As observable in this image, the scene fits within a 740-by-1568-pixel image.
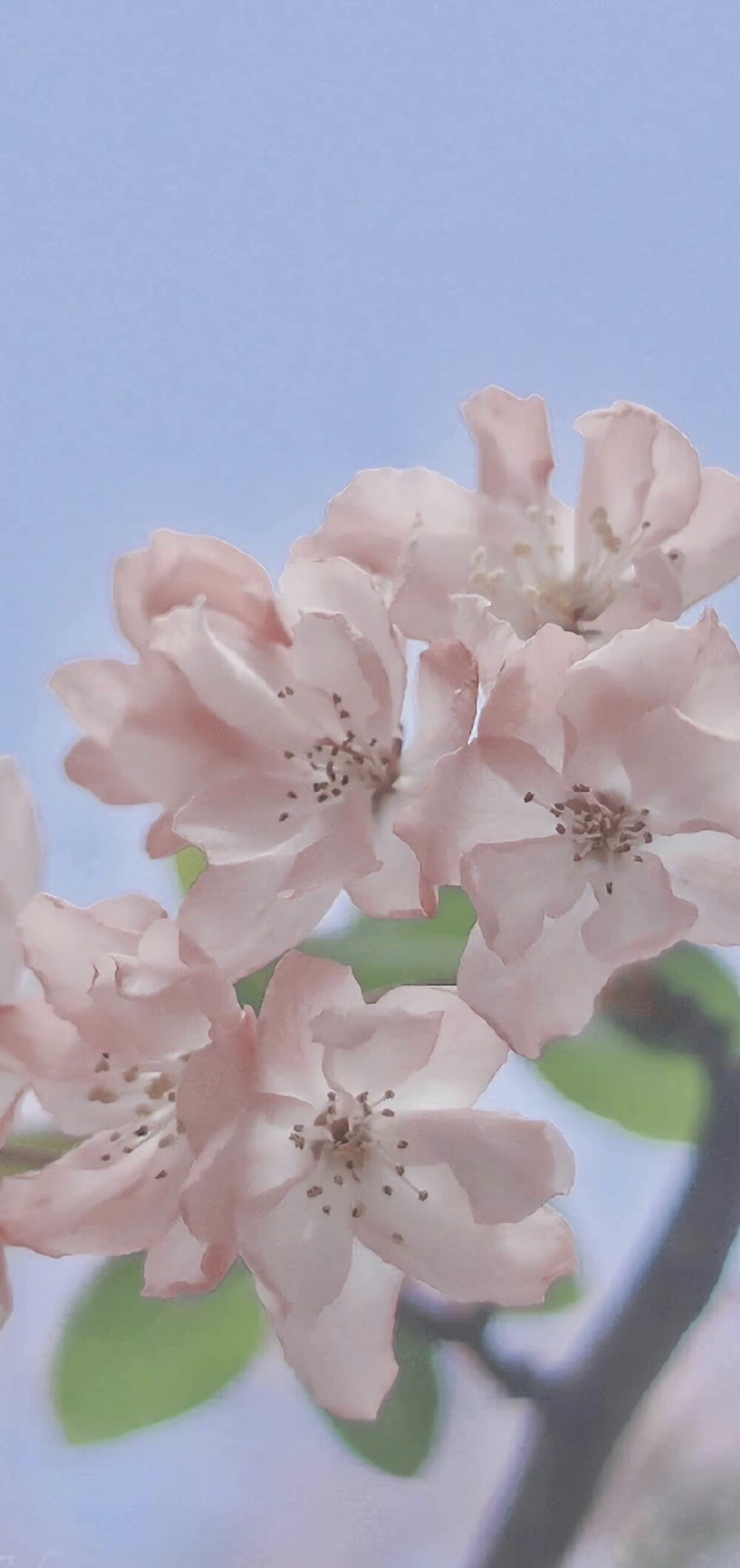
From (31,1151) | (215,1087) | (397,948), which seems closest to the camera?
(215,1087)

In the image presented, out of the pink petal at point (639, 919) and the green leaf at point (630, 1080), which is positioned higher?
the pink petal at point (639, 919)

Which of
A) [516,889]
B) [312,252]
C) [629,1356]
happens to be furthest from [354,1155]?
[312,252]

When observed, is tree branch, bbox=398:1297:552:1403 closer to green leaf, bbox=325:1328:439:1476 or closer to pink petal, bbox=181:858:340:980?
green leaf, bbox=325:1328:439:1476

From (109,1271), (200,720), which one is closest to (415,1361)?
(109,1271)

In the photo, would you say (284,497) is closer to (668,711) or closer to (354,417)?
(354,417)

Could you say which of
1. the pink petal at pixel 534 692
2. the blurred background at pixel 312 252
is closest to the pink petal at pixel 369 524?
the pink petal at pixel 534 692

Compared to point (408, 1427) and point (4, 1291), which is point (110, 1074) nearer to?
point (4, 1291)

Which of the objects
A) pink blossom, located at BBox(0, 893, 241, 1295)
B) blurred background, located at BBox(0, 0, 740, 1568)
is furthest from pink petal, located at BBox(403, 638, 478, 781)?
blurred background, located at BBox(0, 0, 740, 1568)

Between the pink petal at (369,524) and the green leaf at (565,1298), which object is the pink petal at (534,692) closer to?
the pink petal at (369,524)
